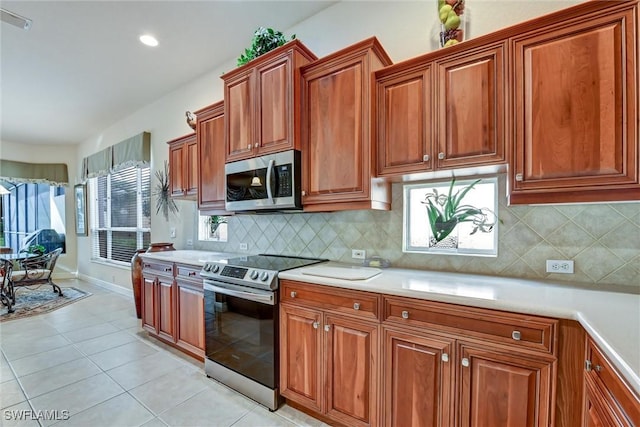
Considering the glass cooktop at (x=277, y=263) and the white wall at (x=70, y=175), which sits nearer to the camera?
the glass cooktop at (x=277, y=263)

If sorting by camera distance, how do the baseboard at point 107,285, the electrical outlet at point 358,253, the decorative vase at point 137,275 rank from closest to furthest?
the electrical outlet at point 358,253, the decorative vase at point 137,275, the baseboard at point 107,285

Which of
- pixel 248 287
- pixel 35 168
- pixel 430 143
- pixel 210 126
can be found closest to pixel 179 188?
pixel 210 126

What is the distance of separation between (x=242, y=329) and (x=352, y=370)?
2.99 ft

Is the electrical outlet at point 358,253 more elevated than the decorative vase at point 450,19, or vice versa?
the decorative vase at point 450,19

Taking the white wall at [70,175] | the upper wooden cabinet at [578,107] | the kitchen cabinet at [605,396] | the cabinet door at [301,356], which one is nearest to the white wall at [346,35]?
the upper wooden cabinet at [578,107]

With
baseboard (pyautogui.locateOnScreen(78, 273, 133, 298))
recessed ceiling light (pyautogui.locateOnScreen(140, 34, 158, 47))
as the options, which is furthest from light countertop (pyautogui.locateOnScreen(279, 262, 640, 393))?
baseboard (pyautogui.locateOnScreen(78, 273, 133, 298))

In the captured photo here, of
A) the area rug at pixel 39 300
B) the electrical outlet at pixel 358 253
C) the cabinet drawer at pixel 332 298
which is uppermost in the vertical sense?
the electrical outlet at pixel 358 253

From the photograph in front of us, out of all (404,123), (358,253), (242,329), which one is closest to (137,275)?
(242,329)

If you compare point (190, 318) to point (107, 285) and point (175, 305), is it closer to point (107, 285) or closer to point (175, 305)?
point (175, 305)

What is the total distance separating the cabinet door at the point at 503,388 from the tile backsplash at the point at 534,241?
659 mm

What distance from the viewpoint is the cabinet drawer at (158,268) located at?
2861 millimetres

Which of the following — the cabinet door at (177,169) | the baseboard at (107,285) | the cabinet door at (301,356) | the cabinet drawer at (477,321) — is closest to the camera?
the cabinet drawer at (477,321)

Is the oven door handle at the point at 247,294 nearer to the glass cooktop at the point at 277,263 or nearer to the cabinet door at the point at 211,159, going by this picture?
the glass cooktop at the point at 277,263

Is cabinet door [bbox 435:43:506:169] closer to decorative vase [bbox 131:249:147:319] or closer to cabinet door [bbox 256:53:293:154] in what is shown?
cabinet door [bbox 256:53:293:154]
